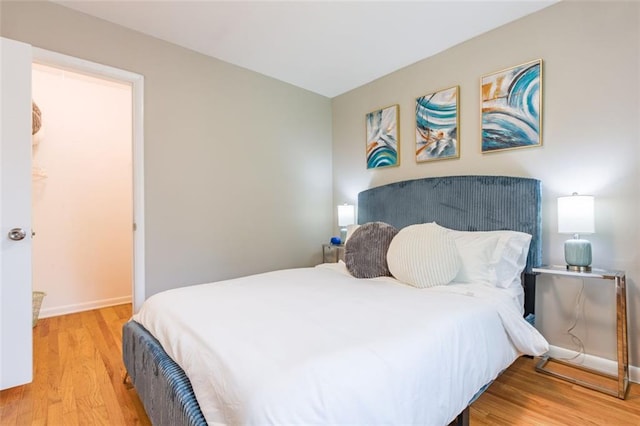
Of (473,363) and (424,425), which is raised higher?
(473,363)

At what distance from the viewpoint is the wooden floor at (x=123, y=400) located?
5.32 ft

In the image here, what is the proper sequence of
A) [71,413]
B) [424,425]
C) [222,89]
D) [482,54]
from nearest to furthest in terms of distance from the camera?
[424,425] → [71,413] → [482,54] → [222,89]

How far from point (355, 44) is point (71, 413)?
10.5 ft

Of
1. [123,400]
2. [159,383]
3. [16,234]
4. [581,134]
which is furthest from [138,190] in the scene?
[581,134]

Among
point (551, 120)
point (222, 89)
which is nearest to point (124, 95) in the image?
point (222, 89)

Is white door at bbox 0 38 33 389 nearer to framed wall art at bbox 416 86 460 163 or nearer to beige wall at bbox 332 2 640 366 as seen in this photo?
framed wall art at bbox 416 86 460 163

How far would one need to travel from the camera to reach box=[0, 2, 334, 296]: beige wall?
240cm

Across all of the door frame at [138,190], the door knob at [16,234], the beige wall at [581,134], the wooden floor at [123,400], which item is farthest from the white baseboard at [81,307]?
the beige wall at [581,134]

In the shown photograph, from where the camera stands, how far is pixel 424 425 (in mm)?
1140

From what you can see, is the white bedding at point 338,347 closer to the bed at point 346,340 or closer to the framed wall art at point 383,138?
the bed at point 346,340

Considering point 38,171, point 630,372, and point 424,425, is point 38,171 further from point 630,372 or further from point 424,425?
point 630,372

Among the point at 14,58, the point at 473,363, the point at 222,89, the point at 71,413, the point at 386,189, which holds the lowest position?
the point at 71,413

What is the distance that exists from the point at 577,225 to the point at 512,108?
1.00 meters

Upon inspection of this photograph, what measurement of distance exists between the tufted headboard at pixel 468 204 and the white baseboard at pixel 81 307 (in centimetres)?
314
